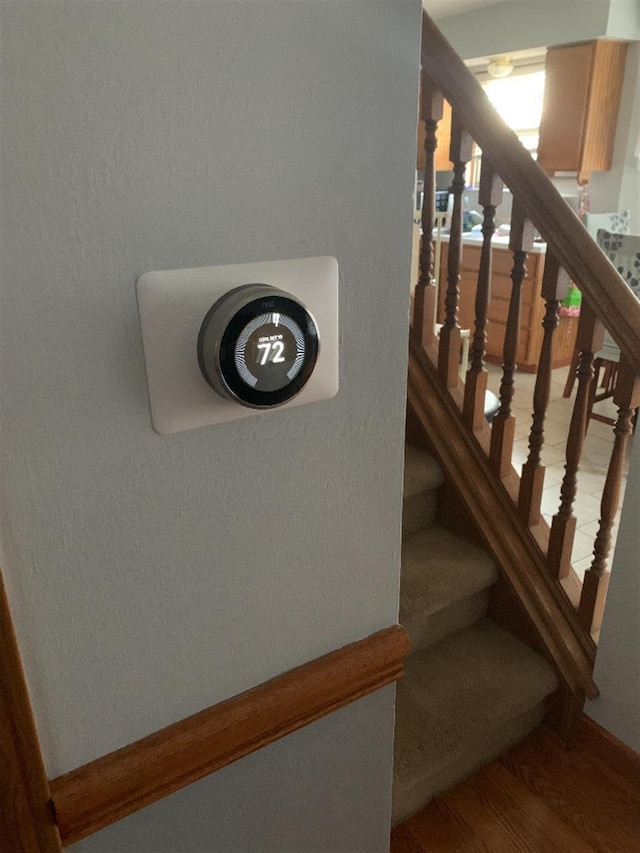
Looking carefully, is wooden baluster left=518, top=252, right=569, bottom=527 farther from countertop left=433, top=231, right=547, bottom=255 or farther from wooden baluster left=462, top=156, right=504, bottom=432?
countertop left=433, top=231, right=547, bottom=255

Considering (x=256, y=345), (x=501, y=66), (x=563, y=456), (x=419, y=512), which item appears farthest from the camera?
(x=501, y=66)

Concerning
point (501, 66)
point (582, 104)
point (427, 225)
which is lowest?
point (427, 225)

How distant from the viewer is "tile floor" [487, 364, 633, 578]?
268 centimetres

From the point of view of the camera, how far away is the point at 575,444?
1588 millimetres

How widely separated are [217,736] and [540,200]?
1.26m

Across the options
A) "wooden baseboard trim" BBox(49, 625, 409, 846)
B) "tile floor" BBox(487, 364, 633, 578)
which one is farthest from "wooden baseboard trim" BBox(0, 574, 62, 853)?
"tile floor" BBox(487, 364, 633, 578)

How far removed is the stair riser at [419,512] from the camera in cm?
178

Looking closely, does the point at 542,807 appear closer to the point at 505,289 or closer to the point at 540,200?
the point at 540,200

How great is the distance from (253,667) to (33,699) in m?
0.20

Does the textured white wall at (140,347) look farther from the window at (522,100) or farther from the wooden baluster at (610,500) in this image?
the window at (522,100)

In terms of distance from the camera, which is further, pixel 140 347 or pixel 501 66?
pixel 501 66

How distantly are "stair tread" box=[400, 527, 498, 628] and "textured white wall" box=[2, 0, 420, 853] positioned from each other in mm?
961

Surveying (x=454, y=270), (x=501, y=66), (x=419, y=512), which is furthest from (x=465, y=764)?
(x=501, y=66)

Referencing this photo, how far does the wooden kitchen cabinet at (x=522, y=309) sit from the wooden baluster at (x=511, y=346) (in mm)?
2514
